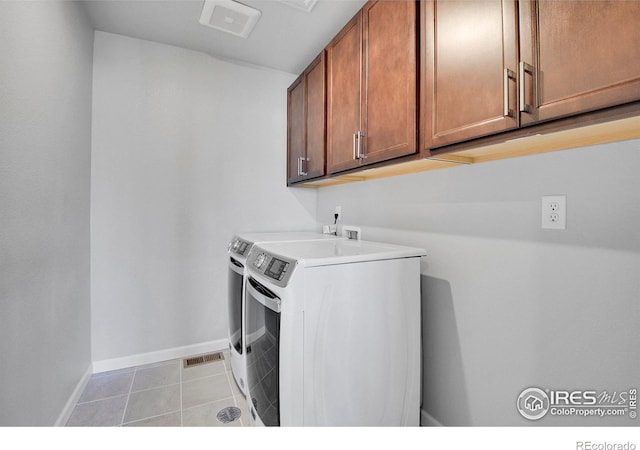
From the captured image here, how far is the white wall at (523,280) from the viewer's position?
902 mm

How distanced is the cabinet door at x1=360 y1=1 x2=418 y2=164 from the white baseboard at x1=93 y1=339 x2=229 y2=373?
201cm

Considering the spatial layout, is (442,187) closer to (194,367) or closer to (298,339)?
(298,339)

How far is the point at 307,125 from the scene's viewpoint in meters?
2.27

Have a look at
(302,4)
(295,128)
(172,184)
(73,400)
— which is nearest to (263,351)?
(73,400)

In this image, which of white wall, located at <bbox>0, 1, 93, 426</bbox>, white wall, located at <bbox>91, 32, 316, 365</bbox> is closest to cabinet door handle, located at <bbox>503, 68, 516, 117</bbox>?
white wall, located at <bbox>0, 1, 93, 426</bbox>

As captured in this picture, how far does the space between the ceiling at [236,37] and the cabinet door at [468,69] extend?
88 centimetres

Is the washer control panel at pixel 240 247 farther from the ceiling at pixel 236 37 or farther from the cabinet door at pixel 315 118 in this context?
the ceiling at pixel 236 37

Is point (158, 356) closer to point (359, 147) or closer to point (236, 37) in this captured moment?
point (359, 147)

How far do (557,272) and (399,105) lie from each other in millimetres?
943

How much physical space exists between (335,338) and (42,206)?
1504 mm

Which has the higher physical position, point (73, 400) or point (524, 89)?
point (524, 89)

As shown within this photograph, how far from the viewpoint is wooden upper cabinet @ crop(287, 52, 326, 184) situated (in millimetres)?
2059

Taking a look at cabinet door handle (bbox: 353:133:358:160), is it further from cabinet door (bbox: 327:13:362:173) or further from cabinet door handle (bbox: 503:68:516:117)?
cabinet door handle (bbox: 503:68:516:117)

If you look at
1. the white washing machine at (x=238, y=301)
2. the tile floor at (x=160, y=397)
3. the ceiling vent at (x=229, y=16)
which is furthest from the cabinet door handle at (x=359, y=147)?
the tile floor at (x=160, y=397)
